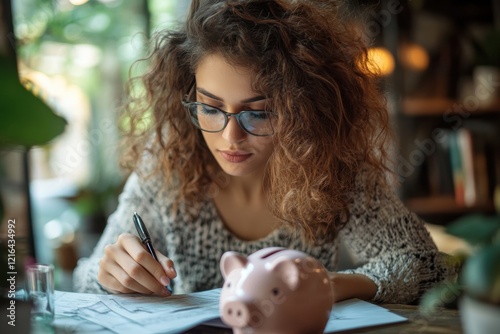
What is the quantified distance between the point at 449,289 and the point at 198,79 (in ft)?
2.55

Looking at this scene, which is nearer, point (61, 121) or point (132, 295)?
point (61, 121)

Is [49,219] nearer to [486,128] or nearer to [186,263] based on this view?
[186,263]

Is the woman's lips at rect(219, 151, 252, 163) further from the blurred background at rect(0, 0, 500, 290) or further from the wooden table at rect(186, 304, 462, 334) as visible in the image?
the blurred background at rect(0, 0, 500, 290)

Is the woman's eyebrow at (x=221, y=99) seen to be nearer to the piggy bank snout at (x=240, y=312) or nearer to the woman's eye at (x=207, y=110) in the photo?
the woman's eye at (x=207, y=110)

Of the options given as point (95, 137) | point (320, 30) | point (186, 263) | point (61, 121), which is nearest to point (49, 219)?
point (95, 137)

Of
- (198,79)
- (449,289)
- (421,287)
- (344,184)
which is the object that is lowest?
(421,287)

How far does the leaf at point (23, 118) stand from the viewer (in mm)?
812

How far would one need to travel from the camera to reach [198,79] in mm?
1446

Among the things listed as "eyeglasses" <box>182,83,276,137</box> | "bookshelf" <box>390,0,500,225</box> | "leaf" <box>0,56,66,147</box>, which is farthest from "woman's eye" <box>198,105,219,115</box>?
"bookshelf" <box>390,0,500,225</box>

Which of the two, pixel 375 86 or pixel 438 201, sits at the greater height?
pixel 375 86

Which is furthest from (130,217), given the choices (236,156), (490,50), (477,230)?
(490,50)

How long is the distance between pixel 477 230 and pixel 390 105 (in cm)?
233

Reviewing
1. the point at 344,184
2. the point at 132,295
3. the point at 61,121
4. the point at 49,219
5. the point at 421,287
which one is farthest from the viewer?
the point at 49,219

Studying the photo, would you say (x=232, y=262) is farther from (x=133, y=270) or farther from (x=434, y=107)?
(x=434, y=107)
